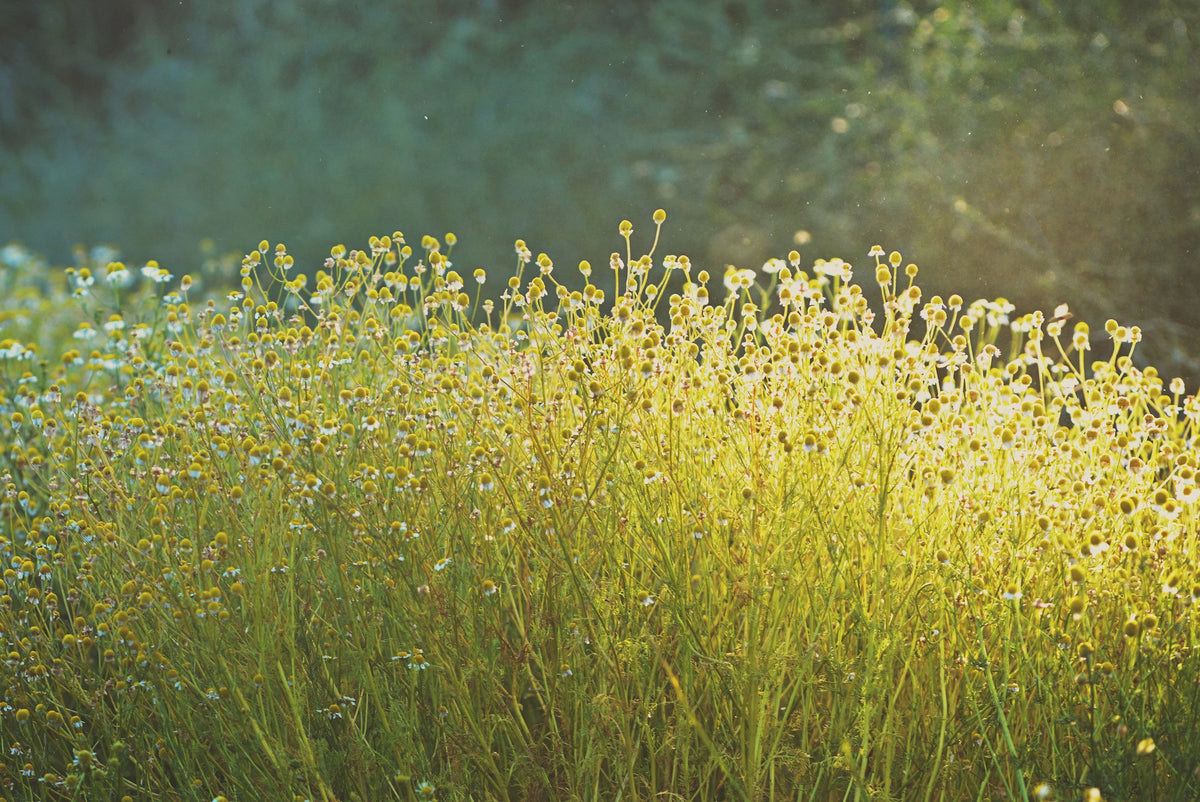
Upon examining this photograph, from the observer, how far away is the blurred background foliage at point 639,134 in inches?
218

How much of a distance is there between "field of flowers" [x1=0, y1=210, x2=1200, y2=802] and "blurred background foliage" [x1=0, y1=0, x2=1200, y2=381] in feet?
11.6

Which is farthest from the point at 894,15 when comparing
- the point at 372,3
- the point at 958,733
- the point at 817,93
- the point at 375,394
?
the point at 958,733

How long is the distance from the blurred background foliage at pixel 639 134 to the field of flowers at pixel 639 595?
3.54 m

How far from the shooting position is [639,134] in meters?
7.04

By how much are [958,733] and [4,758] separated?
5.66 ft

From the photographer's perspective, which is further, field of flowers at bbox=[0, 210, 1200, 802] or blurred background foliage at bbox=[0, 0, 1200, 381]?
blurred background foliage at bbox=[0, 0, 1200, 381]

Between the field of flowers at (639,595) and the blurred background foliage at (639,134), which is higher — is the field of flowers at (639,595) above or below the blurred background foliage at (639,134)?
below

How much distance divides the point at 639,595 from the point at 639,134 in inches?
220

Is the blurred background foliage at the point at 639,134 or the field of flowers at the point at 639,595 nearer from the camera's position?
the field of flowers at the point at 639,595

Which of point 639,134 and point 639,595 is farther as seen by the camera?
point 639,134

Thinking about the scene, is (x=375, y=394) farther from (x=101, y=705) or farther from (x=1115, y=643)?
(x=1115, y=643)

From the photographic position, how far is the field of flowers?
5.57 feet

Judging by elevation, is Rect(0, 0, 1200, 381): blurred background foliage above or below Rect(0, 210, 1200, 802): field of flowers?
above

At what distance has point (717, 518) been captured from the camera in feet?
6.36
